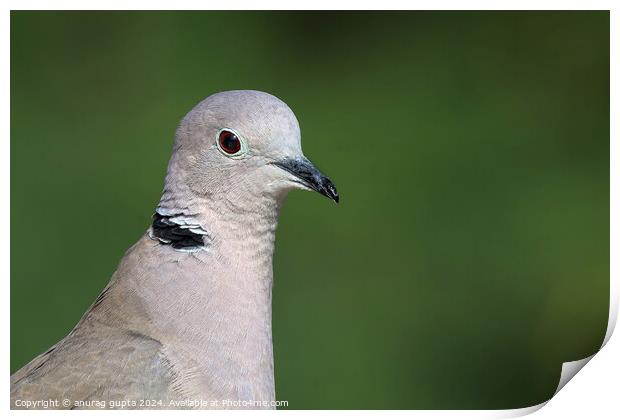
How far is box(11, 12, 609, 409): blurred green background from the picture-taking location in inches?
138

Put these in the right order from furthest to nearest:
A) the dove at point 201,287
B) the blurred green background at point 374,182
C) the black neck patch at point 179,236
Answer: the blurred green background at point 374,182 < the black neck patch at point 179,236 < the dove at point 201,287

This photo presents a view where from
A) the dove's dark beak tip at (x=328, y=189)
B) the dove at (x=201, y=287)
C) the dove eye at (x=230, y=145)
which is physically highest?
the dove eye at (x=230, y=145)

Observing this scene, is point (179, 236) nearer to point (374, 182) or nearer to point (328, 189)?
point (328, 189)

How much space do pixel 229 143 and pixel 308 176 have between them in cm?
21

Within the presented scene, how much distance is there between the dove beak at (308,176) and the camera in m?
2.23

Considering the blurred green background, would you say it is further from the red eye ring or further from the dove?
the red eye ring

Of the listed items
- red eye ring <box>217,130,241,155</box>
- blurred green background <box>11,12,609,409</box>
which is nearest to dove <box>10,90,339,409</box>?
red eye ring <box>217,130,241,155</box>

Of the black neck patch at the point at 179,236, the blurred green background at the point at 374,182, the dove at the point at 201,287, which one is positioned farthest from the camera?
the blurred green background at the point at 374,182

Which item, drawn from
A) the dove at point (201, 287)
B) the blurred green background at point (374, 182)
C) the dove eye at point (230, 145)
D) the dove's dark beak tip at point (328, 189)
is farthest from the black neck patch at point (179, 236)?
the blurred green background at point (374, 182)

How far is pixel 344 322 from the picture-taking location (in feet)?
13.3

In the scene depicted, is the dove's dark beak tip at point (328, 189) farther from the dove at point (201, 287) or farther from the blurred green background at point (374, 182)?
the blurred green background at point (374, 182)

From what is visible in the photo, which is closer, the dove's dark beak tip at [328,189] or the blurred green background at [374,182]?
the dove's dark beak tip at [328,189]

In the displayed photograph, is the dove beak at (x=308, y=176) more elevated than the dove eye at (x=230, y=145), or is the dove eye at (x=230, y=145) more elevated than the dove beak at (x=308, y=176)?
the dove eye at (x=230, y=145)

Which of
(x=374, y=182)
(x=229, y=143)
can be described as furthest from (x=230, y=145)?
(x=374, y=182)
